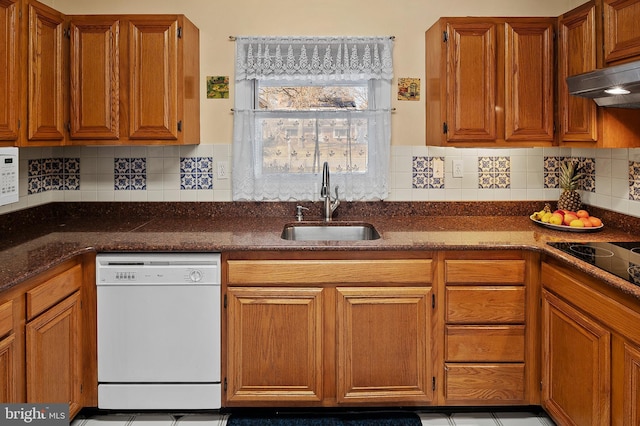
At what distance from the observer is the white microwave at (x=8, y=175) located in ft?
7.47

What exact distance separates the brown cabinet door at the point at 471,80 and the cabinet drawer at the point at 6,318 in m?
2.23

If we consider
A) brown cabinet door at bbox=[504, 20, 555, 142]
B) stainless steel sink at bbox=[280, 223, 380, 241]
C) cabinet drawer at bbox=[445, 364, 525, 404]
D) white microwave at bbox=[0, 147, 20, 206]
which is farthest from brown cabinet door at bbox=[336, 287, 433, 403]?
white microwave at bbox=[0, 147, 20, 206]

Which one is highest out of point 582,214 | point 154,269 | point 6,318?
point 582,214

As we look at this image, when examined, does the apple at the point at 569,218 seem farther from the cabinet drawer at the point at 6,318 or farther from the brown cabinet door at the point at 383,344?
the cabinet drawer at the point at 6,318

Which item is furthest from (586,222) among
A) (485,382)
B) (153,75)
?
(153,75)

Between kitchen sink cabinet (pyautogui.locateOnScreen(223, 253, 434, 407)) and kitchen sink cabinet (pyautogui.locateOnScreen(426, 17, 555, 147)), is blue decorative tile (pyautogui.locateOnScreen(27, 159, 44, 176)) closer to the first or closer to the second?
kitchen sink cabinet (pyautogui.locateOnScreen(223, 253, 434, 407))

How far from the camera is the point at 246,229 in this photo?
304 centimetres

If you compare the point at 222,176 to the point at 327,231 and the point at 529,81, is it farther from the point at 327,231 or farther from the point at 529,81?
the point at 529,81

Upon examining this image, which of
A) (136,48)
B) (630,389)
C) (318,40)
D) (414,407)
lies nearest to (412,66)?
(318,40)

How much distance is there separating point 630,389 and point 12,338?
2174 mm

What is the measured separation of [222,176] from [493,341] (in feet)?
5.99

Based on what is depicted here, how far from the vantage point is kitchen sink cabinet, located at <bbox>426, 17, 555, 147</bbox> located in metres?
3.01

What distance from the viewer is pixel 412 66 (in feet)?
11.2

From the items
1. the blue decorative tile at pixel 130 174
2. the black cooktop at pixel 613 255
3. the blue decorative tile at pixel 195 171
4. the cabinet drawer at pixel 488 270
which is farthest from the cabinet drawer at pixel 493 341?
the blue decorative tile at pixel 130 174
